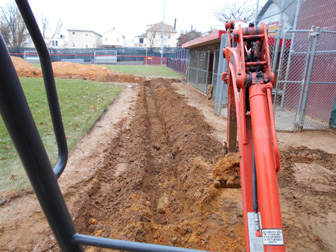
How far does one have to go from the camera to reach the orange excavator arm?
1.44 meters

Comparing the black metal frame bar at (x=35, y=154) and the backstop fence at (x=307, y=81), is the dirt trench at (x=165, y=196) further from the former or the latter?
the backstop fence at (x=307, y=81)

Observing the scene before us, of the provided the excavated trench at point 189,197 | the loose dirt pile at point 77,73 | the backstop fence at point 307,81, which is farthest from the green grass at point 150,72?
the excavated trench at point 189,197

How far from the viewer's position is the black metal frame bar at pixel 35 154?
0.72 meters

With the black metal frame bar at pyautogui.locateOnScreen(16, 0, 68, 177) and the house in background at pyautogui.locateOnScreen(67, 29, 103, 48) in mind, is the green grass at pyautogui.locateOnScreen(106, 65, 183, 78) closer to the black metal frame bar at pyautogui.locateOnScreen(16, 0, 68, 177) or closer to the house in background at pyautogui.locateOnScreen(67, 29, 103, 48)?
the black metal frame bar at pyautogui.locateOnScreen(16, 0, 68, 177)

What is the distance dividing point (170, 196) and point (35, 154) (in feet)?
13.6

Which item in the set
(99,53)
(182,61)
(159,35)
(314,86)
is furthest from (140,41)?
(314,86)

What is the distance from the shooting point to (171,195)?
187 inches

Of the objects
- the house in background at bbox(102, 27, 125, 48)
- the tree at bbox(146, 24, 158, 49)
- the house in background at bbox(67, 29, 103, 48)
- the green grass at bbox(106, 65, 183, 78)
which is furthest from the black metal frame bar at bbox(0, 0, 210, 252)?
the house in background at bbox(102, 27, 125, 48)

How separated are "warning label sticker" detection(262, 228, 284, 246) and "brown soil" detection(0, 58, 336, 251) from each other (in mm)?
1843

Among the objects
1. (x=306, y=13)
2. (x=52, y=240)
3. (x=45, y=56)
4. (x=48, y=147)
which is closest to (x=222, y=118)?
(x=306, y=13)

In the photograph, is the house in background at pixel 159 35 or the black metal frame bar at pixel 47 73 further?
the house in background at pixel 159 35

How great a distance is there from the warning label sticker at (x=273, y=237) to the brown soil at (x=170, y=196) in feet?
6.05

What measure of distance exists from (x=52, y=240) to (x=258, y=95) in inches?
116

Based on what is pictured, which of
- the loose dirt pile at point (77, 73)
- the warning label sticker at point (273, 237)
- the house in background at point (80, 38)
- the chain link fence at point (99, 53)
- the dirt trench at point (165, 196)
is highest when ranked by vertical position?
the house in background at point (80, 38)
